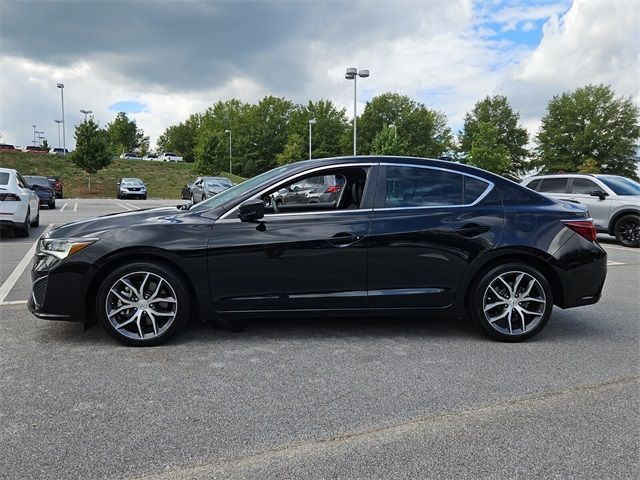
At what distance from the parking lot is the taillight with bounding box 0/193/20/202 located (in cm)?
702

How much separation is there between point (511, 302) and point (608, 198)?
9144 millimetres

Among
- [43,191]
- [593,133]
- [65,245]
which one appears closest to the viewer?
[65,245]

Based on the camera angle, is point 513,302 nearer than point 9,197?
Yes

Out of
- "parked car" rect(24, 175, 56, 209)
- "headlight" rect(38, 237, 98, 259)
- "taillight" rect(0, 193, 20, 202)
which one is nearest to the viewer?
"headlight" rect(38, 237, 98, 259)

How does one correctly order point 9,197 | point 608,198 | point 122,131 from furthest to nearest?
point 122,131
point 608,198
point 9,197

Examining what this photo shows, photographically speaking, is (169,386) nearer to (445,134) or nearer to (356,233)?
(356,233)

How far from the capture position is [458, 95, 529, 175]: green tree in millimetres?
75188

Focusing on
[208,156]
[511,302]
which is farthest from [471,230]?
[208,156]

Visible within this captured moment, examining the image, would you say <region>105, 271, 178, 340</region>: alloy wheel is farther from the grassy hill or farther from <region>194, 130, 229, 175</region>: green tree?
<region>194, 130, 229, 175</region>: green tree

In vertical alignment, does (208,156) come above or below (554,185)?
above

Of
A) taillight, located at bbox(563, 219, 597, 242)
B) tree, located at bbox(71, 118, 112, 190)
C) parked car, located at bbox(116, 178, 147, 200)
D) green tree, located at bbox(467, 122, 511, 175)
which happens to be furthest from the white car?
green tree, located at bbox(467, 122, 511, 175)

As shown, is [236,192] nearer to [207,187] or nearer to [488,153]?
[207,187]

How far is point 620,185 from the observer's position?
12383mm

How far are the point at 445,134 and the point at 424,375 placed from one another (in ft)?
279
